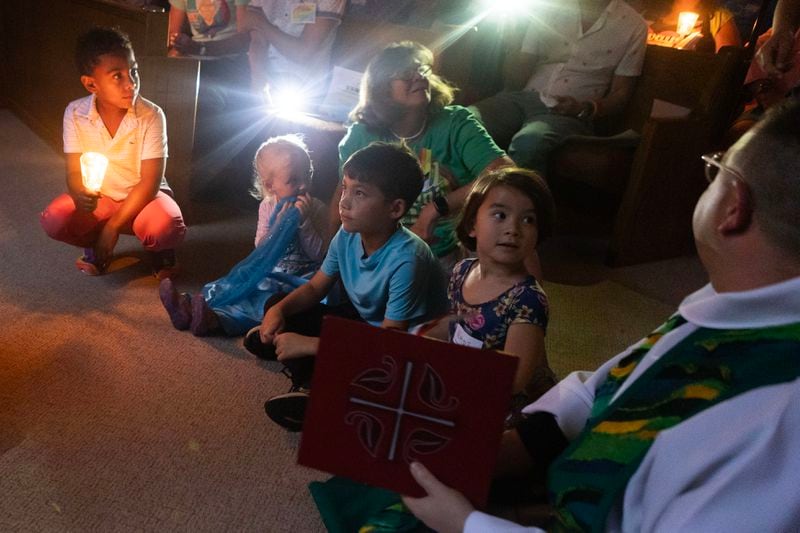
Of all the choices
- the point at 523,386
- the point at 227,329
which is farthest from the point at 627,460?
the point at 227,329

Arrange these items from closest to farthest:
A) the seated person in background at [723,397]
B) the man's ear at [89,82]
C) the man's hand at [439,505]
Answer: the seated person in background at [723,397]
the man's hand at [439,505]
the man's ear at [89,82]

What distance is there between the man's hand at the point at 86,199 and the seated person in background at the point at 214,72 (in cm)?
103

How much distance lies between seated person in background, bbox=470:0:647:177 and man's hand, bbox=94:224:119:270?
183 centimetres

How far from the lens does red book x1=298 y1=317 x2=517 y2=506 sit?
0.93 metres

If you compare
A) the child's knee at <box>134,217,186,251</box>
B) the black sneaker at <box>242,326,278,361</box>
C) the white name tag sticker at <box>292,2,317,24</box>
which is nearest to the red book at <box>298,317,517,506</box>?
the black sneaker at <box>242,326,278,361</box>

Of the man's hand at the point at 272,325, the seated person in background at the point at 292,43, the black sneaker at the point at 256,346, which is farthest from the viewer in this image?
the seated person in background at the point at 292,43

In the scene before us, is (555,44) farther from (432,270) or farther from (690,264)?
(432,270)

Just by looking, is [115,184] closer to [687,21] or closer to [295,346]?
[295,346]

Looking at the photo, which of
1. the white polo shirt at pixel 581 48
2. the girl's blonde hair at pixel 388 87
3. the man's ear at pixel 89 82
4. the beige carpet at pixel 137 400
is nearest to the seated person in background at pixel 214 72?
the beige carpet at pixel 137 400

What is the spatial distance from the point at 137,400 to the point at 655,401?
1.53 metres

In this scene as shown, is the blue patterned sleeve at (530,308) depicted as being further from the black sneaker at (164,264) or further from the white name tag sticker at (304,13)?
the white name tag sticker at (304,13)

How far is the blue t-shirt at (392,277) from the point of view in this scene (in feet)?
5.84

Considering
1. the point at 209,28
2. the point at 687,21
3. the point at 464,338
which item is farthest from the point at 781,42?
the point at 209,28

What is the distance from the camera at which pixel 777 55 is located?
3.42m
